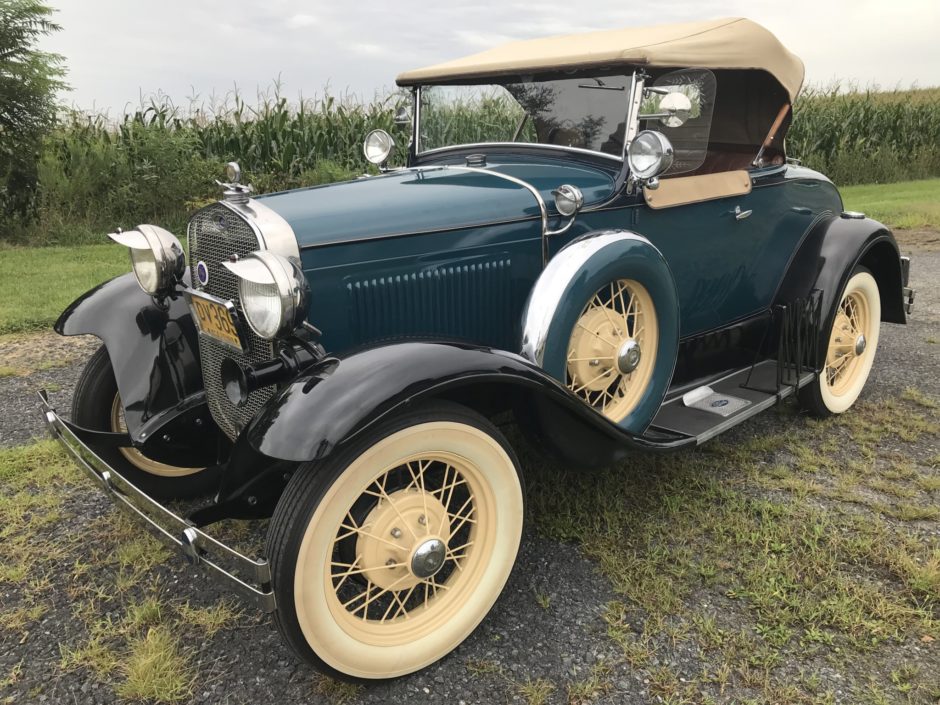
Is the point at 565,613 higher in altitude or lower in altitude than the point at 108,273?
lower

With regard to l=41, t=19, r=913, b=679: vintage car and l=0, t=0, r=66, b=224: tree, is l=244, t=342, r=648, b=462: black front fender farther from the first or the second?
l=0, t=0, r=66, b=224: tree

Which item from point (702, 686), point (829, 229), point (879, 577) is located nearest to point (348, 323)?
point (702, 686)

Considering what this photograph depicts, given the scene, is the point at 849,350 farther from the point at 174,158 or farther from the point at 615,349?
the point at 174,158

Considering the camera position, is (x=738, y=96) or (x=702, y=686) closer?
(x=702, y=686)

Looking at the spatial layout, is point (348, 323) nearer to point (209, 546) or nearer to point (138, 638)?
point (209, 546)

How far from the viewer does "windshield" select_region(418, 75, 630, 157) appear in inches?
121

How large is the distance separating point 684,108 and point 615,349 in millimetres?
1187

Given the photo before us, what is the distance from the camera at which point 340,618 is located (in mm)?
2059

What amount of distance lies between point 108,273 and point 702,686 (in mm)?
6992

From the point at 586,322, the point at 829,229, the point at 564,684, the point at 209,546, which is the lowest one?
the point at 564,684

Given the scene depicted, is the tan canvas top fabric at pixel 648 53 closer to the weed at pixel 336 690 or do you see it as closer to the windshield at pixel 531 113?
the windshield at pixel 531 113

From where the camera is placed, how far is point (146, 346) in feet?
9.28

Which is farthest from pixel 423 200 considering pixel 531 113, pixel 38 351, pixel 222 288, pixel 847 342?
pixel 38 351

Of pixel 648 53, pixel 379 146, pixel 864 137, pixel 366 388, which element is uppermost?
pixel 864 137
